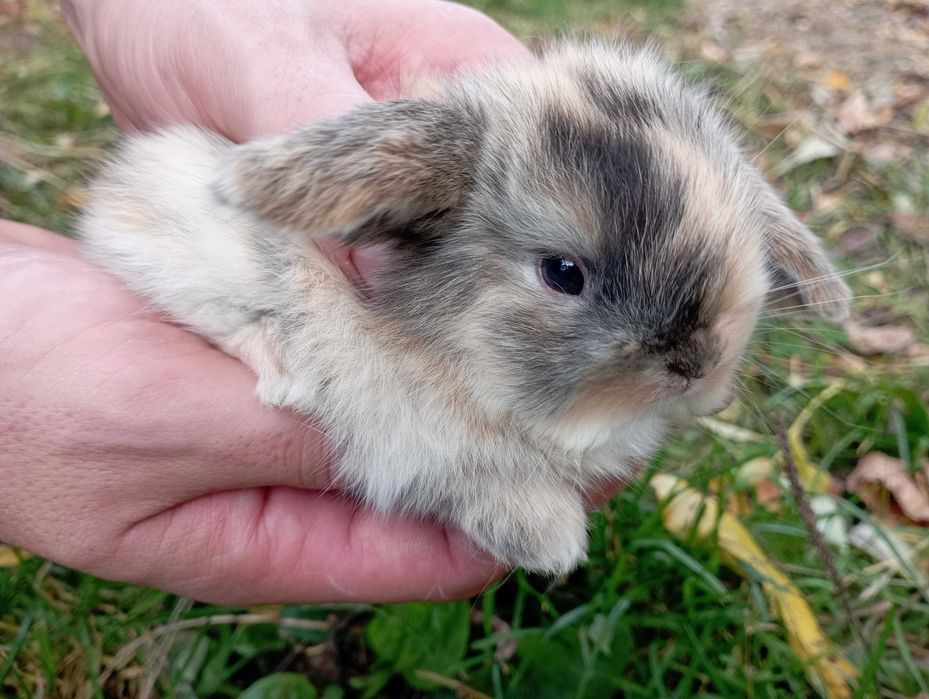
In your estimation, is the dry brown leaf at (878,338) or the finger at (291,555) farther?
the dry brown leaf at (878,338)

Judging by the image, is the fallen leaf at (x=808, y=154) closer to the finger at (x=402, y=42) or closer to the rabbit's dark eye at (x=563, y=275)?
the finger at (x=402, y=42)

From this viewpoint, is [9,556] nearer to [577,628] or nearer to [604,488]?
[577,628]

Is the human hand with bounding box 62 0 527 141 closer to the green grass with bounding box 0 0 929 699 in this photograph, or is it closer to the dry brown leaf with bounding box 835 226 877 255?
the green grass with bounding box 0 0 929 699

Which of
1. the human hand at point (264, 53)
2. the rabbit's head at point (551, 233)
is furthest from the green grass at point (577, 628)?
the human hand at point (264, 53)

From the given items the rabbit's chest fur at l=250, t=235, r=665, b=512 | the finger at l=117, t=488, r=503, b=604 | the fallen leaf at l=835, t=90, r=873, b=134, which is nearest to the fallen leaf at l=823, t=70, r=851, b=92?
the fallen leaf at l=835, t=90, r=873, b=134

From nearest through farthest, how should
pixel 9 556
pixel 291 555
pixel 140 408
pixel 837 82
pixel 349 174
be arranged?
pixel 349 174 < pixel 140 408 < pixel 291 555 < pixel 9 556 < pixel 837 82

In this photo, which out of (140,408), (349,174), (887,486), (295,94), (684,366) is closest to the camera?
(349,174)

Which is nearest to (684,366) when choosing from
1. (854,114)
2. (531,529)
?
(531,529)
